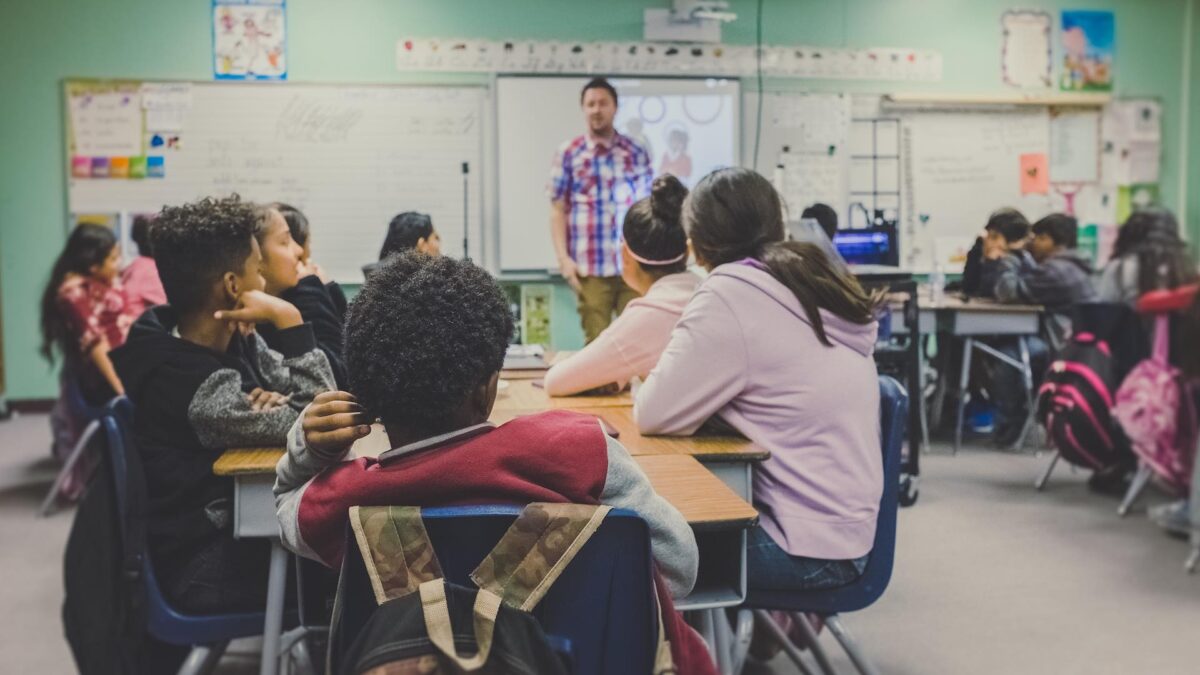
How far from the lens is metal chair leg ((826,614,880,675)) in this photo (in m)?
2.13

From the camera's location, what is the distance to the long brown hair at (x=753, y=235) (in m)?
2.01

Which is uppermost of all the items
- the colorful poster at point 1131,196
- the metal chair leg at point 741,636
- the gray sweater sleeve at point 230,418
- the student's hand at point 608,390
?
the colorful poster at point 1131,196

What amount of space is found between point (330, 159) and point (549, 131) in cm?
126

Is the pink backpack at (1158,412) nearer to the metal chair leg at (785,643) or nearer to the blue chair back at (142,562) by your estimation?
the metal chair leg at (785,643)

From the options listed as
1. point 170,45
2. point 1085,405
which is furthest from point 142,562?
point 170,45

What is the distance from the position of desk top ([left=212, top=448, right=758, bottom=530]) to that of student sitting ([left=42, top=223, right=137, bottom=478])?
2684mm

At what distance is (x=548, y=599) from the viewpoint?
3.50ft

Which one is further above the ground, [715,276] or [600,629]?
[715,276]

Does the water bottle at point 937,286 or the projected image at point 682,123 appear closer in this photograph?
the water bottle at point 937,286

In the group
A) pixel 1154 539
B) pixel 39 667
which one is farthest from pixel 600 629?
pixel 1154 539

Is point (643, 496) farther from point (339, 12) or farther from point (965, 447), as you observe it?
point (339, 12)

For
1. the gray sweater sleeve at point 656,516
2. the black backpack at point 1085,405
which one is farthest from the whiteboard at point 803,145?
the gray sweater sleeve at point 656,516

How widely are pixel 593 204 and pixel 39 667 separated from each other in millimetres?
3415

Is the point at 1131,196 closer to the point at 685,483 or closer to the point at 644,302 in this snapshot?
the point at 644,302
